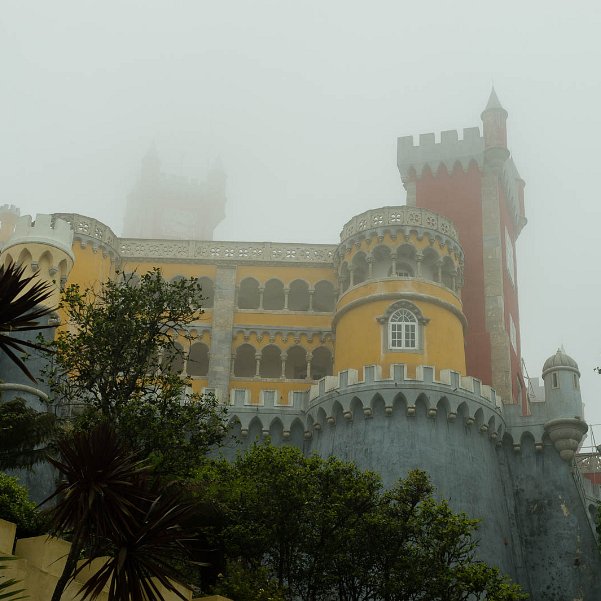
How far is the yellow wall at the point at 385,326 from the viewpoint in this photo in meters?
40.9

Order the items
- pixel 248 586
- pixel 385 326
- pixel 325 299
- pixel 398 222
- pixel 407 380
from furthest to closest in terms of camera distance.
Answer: pixel 325 299 < pixel 398 222 < pixel 385 326 < pixel 407 380 < pixel 248 586

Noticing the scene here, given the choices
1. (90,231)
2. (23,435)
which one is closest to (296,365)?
(90,231)

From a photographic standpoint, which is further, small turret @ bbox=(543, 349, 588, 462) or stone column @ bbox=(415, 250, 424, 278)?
stone column @ bbox=(415, 250, 424, 278)

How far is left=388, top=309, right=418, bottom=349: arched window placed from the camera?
1625 inches

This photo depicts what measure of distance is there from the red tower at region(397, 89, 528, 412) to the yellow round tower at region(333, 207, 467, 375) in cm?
303

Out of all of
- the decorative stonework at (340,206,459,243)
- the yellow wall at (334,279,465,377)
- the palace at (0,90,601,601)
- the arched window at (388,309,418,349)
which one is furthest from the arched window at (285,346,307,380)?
the arched window at (388,309,418,349)

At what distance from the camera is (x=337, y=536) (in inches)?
1087

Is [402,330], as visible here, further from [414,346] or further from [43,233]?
[43,233]

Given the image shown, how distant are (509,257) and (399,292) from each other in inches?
506

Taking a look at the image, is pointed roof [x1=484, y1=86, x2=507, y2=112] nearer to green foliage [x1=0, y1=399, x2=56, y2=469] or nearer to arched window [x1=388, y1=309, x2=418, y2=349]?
arched window [x1=388, y1=309, x2=418, y2=349]

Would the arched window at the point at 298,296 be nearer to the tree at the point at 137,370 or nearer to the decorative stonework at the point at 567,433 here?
the decorative stonework at the point at 567,433

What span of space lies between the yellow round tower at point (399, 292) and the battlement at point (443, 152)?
789 centimetres

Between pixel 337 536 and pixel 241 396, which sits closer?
pixel 337 536

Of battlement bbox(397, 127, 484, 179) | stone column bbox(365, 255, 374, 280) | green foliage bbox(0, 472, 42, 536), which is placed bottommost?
green foliage bbox(0, 472, 42, 536)
